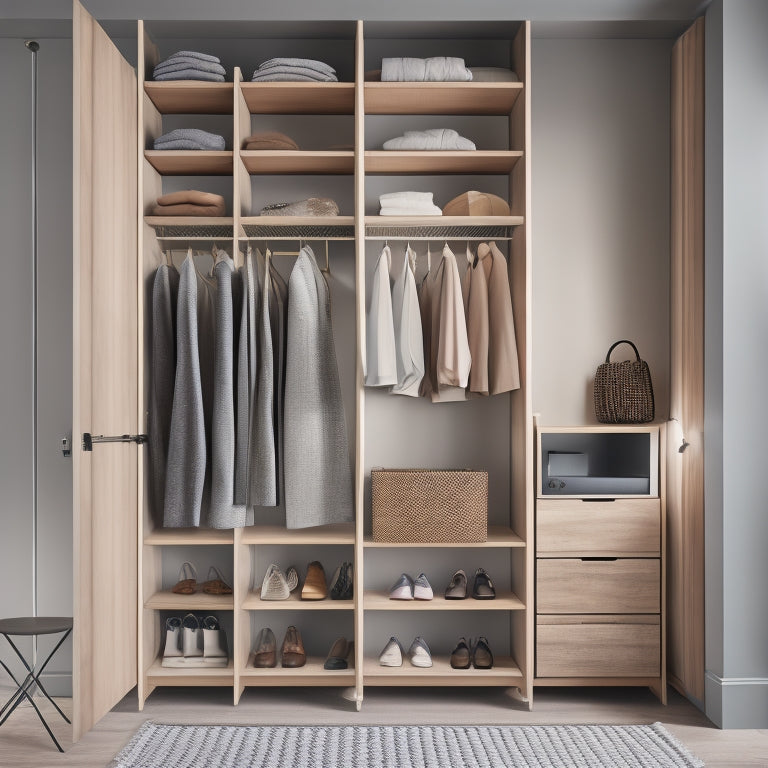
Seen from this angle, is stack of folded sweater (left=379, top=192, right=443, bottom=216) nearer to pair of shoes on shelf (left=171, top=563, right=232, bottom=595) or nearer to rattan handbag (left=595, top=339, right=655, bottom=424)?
rattan handbag (left=595, top=339, right=655, bottom=424)

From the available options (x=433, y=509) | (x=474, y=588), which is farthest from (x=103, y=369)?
(x=474, y=588)

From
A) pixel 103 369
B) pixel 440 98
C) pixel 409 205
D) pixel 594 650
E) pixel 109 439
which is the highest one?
pixel 440 98

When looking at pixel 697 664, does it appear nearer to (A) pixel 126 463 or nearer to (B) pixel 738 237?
(B) pixel 738 237

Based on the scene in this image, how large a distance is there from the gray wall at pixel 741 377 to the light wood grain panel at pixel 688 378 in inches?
5.8

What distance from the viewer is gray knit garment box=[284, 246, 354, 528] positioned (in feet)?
10.6

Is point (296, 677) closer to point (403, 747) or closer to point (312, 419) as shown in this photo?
point (403, 747)

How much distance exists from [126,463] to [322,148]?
64.3 inches

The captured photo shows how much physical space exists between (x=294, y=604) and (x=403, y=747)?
750 millimetres

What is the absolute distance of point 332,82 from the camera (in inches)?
129

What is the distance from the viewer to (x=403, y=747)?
2.76 m

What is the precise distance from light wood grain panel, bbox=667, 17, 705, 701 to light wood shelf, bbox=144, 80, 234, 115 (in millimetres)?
1894

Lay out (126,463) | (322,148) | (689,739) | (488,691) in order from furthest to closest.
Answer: (322,148) < (488,691) < (126,463) < (689,739)

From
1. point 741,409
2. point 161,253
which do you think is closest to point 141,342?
point 161,253

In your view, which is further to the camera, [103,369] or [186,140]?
[186,140]
